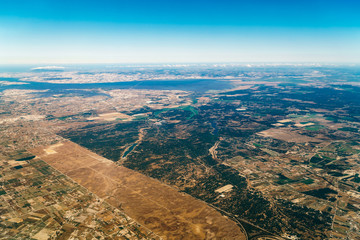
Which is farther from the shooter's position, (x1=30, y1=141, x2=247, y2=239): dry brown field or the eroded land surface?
the eroded land surface

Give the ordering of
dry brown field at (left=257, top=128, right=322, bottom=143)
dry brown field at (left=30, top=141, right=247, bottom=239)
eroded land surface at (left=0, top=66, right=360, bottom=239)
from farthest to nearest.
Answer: dry brown field at (left=257, top=128, right=322, bottom=143), eroded land surface at (left=0, top=66, right=360, bottom=239), dry brown field at (left=30, top=141, right=247, bottom=239)

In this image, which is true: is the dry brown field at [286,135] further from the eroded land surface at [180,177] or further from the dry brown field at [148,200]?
the dry brown field at [148,200]

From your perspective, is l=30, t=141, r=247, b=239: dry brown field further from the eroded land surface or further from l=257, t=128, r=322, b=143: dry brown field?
l=257, t=128, r=322, b=143: dry brown field

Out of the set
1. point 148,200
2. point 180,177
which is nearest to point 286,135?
point 180,177

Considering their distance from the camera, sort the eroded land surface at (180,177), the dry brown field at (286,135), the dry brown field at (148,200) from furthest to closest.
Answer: the dry brown field at (286,135)
the eroded land surface at (180,177)
the dry brown field at (148,200)

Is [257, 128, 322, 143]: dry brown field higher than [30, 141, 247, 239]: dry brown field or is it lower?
lower

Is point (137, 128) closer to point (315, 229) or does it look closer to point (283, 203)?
point (283, 203)

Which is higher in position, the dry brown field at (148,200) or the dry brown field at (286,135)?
the dry brown field at (148,200)

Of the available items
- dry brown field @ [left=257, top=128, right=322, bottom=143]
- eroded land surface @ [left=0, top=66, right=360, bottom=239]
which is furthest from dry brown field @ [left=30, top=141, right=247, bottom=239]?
dry brown field @ [left=257, top=128, right=322, bottom=143]

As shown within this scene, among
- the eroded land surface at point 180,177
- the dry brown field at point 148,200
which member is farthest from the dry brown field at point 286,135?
the dry brown field at point 148,200
